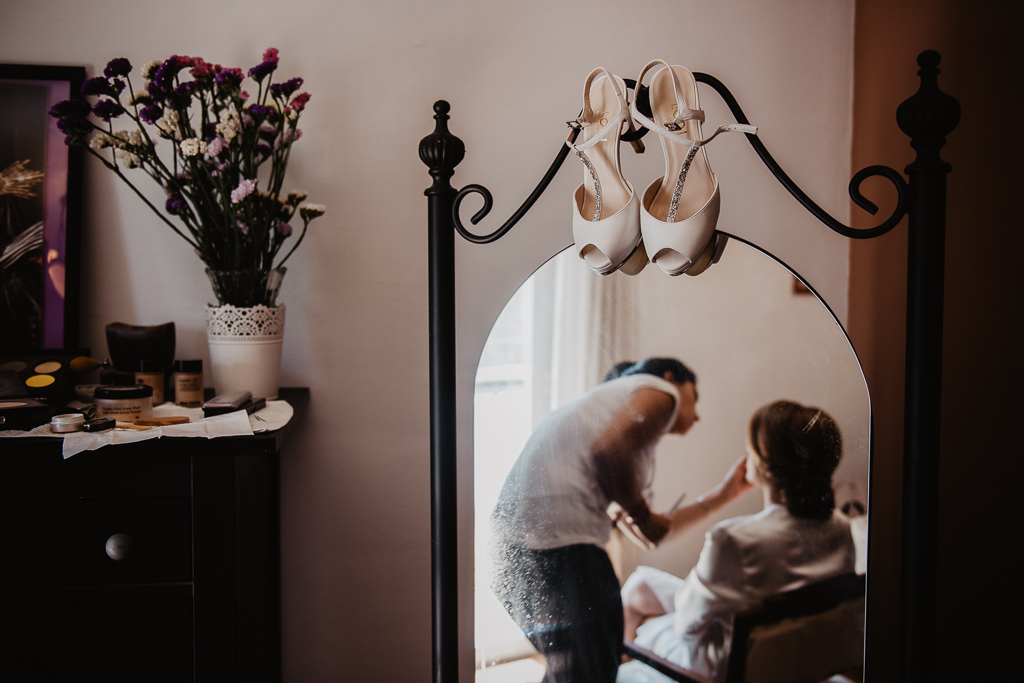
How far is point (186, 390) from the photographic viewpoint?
101cm

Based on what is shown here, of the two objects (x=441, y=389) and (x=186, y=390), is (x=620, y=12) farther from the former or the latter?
(x=186, y=390)

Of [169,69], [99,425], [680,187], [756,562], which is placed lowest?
[756,562]

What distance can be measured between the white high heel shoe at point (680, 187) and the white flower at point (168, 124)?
2.56 feet

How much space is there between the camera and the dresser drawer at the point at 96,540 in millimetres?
807

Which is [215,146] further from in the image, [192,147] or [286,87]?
[286,87]

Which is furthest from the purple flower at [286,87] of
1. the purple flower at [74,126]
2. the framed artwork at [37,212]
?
the framed artwork at [37,212]

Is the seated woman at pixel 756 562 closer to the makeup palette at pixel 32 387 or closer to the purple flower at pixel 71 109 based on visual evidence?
the makeup palette at pixel 32 387

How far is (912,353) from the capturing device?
2.68ft

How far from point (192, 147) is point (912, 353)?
118 cm

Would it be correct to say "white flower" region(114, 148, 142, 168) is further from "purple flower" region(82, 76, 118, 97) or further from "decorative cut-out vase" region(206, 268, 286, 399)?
"decorative cut-out vase" region(206, 268, 286, 399)

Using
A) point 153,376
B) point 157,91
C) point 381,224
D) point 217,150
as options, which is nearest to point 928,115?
point 381,224

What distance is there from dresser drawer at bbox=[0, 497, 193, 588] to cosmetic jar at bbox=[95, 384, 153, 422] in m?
0.14

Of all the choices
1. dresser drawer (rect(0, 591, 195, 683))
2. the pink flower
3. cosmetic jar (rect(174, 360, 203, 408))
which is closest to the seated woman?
dresser drawer (rect(0, 591, 195, 683))

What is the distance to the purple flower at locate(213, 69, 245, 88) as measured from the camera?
38.7 inches
